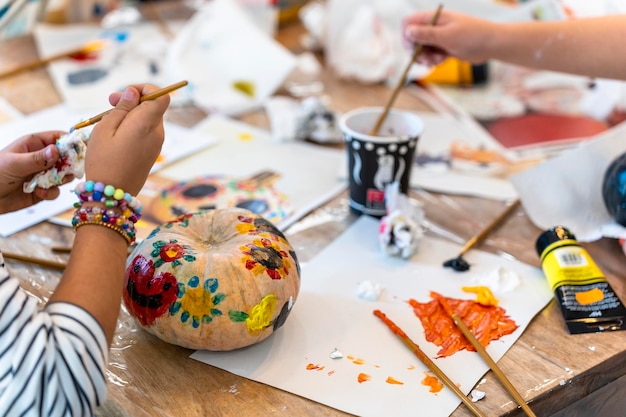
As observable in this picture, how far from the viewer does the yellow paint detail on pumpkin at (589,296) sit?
77 centimetres

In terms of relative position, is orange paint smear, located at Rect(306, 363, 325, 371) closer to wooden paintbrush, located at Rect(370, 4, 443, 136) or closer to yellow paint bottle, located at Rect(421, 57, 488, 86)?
wooden paintbrush, located at Rect(370, 4, 443, 136)

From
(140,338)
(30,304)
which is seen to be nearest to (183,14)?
(140,338)

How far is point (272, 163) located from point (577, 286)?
52 cm

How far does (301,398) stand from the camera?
648 millimetres

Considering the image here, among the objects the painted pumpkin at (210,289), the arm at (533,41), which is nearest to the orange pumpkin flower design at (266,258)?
the painted pumpkin at (210,289)

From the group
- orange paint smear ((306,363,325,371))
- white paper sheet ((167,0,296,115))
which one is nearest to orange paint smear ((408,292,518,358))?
orange paint smear ((306,363,325,371))

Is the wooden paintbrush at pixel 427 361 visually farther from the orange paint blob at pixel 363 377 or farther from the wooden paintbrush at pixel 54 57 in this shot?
the wooden paintbrush at pixel 54 57

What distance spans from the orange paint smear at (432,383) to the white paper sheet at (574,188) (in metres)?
0.36

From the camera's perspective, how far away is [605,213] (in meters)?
0.94

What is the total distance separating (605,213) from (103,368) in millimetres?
698

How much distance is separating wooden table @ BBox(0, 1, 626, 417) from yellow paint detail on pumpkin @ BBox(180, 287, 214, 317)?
6cm

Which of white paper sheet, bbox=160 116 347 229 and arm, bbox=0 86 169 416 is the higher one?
arm, bbox=0 86 169 416

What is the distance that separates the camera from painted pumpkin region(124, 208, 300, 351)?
66cm

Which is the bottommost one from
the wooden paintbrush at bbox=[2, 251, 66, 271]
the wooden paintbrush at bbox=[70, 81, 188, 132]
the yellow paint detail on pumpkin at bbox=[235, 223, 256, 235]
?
the wooden paintbrush at bbox=[2, 251, 66, 271]
